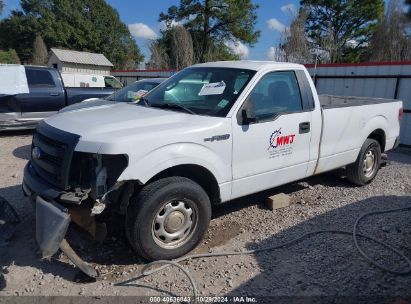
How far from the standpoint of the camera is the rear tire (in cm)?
573

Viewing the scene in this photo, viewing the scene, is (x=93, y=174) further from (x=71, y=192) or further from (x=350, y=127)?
(x=350, y=127)

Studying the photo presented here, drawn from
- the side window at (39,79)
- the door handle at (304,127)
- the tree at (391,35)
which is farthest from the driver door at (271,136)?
the tree at (391,35)

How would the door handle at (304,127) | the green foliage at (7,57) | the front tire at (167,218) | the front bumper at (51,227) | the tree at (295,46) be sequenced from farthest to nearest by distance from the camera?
the green foliage at (7,57), the tree at (295,46), the door handle at (304,127), the front tire at (167,218), the front bumper at (51,227)

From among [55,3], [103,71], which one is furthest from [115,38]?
[103,71]

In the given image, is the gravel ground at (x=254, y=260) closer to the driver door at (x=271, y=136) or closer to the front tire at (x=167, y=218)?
the front tire at (x=167, y=218)

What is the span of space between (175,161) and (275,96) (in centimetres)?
169

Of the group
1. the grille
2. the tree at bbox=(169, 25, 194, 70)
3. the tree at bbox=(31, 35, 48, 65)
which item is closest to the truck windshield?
the grille

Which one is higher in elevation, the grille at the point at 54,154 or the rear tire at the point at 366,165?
the grille at the point at 54,154

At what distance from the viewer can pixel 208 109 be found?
13.1ft

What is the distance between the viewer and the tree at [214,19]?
1406 inches

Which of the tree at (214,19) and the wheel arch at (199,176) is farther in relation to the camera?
the tree at (214,19)

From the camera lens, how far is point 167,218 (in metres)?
3.56

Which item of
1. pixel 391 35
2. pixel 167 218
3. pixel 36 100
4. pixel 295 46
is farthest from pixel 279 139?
pixel 391 35

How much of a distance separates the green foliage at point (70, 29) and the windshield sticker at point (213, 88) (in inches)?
2081
